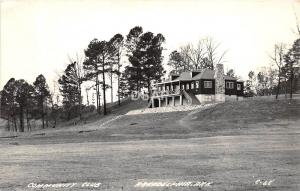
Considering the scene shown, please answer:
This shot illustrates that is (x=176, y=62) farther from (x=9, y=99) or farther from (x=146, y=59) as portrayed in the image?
(x=9, y=99)

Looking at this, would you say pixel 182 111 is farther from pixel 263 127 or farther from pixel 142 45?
pixel 142 45

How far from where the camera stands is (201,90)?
74.3 metres

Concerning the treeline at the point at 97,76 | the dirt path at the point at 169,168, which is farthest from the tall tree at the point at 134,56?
the dirt path at the point at 169,168

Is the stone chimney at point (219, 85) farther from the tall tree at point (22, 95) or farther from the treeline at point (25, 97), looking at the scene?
the tall tree at point (22, 95)

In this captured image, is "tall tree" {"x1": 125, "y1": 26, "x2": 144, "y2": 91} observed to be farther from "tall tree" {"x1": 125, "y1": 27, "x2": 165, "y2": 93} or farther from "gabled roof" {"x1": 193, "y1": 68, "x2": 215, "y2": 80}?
"gabled roof" {"x1": 193, "y1": 68, "x2": 215, "y2": 80}

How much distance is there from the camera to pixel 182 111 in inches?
2479

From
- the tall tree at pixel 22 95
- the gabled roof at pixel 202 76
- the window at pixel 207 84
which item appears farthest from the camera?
the tall tree at pixel 22 95

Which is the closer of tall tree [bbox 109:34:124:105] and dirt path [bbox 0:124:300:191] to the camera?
dirt path [bbox 0:124:300:191]

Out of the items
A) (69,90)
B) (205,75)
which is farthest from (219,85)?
(69,90)

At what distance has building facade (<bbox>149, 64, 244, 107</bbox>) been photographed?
74312 mm

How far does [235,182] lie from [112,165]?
679 centimetres

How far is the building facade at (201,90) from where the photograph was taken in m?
74.3

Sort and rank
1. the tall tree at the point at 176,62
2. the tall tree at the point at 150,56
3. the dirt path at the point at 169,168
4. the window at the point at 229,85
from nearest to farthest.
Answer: the dirt path at the point at 169,168
the window at the point at 229,85
the tall tree at the point at 150,56
the tall tree at the point at 176,62

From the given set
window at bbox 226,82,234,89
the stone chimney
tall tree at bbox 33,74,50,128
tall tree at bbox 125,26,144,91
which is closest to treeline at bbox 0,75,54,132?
tall tree at bbox 33,74,50,128
